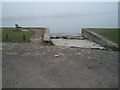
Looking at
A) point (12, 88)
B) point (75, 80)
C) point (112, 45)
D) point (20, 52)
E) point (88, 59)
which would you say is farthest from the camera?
point (112, 45)

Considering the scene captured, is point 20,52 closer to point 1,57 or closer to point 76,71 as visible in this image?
point 1,57

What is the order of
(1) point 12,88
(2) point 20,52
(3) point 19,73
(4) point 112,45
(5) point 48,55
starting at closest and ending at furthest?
(1) point 12,88 < (3) point 19,73 < (5) point 48,55 < (2) point 20,52 < (4) point 112,45

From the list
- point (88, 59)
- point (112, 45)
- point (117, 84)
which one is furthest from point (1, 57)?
point (112, 45)

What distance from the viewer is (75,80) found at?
4.64 meters

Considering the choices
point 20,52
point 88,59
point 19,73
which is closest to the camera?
point 19,73

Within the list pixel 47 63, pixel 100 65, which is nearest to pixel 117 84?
pixel 100 65

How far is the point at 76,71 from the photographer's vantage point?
5.31m

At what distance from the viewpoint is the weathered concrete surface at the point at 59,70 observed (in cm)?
445

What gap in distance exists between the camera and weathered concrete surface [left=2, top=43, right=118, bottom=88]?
4453 millimetres

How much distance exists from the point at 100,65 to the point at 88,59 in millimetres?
751

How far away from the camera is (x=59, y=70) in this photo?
5379 millimetres

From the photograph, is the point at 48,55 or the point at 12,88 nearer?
the point at 12,88

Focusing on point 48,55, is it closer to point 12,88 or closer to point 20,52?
point 20,52

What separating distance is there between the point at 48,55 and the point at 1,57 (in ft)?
6.39
